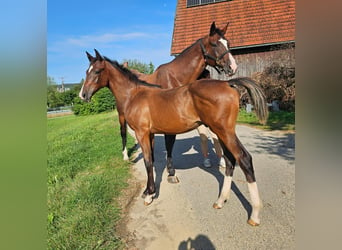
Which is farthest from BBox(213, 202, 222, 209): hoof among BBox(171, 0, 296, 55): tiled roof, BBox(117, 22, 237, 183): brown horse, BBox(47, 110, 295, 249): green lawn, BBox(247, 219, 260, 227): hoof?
BBox(171, 0, 296, 55): tiled roof

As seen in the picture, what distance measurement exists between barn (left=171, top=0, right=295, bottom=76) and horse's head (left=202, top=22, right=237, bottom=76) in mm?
2953

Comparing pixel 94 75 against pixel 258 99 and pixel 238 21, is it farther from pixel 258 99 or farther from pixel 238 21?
pixel 238 21

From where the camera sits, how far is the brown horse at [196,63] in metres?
2.86

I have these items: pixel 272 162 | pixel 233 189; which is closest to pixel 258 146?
pixel 272 162

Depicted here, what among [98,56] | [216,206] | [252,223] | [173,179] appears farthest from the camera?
[173,179]

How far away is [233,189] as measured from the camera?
10.2 ft

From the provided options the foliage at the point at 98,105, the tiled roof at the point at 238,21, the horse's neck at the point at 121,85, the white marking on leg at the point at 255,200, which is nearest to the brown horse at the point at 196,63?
the horse's neck at the point at 121,85

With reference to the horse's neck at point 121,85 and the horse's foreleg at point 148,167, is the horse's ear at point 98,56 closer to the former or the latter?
the horse's neck at point 121,85

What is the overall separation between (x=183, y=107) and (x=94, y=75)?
5.31 ft

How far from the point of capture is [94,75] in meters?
3.29

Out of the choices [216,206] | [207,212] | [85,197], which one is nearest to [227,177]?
[216,206]

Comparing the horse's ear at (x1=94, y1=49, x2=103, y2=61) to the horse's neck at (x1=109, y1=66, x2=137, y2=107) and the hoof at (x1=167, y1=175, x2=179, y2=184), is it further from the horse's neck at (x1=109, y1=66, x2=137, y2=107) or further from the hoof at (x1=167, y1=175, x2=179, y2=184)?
the hoof at (x1=167, y1=175, x2=179, y2=184)
